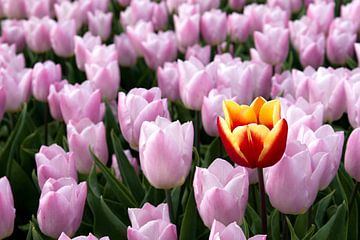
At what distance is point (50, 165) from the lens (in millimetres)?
1575

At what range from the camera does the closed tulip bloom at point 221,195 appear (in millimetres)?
1306

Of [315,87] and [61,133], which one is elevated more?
[315,87]

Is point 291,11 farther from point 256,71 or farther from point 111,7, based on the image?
point 256,71

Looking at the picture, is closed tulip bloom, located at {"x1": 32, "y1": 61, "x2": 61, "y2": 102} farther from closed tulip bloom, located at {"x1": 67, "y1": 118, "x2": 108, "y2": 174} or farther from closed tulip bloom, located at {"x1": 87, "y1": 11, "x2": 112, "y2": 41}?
closed tulip bloom, located at {"x1": 87, "y1": 11, "x2": 112, "y2": 41}

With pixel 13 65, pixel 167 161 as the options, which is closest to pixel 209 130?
pixel 167 161

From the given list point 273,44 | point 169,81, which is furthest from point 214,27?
point 169,81

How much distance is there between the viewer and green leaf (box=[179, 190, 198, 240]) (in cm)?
152

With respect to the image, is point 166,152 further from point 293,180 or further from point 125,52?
point 125,52

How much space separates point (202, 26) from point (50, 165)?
152 centimetres

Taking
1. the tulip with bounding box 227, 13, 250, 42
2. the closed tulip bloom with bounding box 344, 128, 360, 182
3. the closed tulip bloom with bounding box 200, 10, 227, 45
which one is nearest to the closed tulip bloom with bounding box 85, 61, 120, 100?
the closed tulip bloom with bounding box 200, 10, 227, 45

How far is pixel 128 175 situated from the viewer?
1.81 metres

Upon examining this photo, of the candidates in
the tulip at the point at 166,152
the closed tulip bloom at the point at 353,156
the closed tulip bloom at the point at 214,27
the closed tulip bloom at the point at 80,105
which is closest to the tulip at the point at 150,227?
the tulip at the point at 166,152

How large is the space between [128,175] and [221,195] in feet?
1.84

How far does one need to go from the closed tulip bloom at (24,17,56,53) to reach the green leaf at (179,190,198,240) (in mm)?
1548
